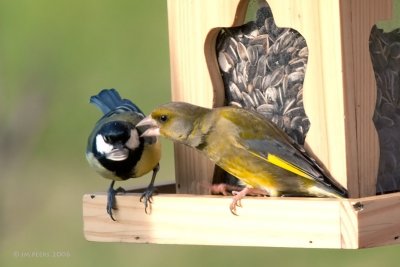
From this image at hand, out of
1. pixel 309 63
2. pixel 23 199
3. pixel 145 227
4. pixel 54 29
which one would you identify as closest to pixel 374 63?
pixel 309 63

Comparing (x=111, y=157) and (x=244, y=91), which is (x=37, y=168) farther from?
(x=244, y=91)

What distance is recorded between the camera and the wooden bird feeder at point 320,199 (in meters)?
3.96

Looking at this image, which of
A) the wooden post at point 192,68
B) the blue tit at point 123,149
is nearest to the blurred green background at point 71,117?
the blue tit at point 123,149

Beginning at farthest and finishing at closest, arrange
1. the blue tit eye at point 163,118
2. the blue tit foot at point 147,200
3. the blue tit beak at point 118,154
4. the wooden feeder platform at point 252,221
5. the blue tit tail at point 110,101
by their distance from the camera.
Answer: the blue tit tail at point 110,101 → the blue tit beak at point 118,154 → the blue tit eye at point 163,118 → the blue tit foot at point 147,200 → the wooden feeder platform at point 252,221

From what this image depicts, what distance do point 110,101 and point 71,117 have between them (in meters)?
1.70

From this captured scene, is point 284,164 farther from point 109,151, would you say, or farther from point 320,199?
point 109,151

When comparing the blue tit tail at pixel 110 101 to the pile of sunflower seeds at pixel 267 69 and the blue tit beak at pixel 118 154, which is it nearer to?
the blue tit beak at pixel 118 154

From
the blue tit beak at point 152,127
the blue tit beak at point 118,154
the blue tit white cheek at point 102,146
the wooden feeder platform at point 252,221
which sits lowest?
the wooden feeder platform at point 252,221

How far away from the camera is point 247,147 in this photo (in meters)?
4.41

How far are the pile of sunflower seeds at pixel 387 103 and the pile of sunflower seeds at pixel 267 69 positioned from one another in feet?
0.82

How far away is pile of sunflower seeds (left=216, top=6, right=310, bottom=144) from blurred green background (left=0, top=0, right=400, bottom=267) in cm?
179

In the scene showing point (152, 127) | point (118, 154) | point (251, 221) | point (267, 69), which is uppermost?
point (267, 69)

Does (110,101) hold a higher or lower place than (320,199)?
higher

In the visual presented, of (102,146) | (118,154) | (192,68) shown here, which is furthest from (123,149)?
(192,68)
